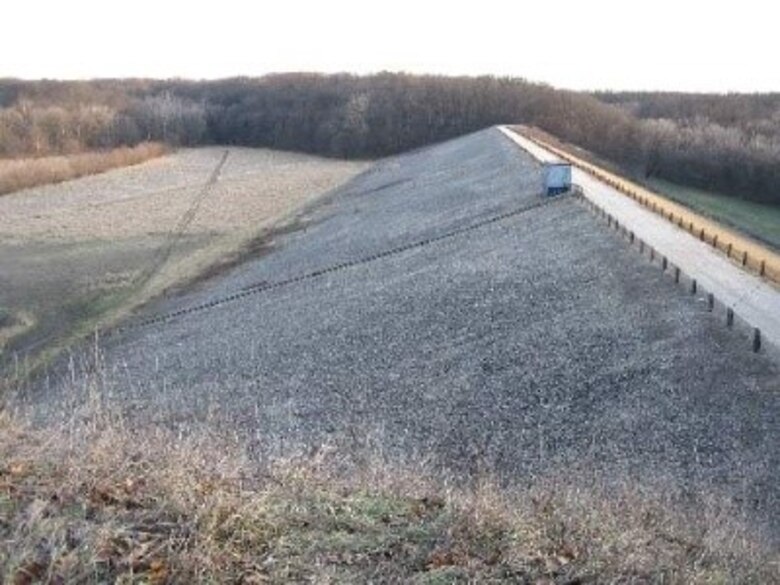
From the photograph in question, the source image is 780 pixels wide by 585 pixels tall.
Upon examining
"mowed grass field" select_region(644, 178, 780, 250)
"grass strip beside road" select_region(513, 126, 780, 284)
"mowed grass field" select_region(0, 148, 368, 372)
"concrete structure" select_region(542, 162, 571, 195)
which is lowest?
"mowed grass field" select_region(0, 148, 368, 372)

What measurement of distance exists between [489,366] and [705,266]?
8.31 m

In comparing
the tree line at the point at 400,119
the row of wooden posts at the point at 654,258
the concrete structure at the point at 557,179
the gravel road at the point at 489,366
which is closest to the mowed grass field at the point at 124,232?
the gravel road at the point at 489,366

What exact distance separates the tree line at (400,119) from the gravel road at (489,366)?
35896 mm

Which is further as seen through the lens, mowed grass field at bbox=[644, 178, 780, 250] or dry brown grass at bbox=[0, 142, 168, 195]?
dry brown grass at bbox=[0, 142, 168, 195]

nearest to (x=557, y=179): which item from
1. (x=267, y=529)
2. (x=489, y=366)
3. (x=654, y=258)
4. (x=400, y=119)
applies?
(x=654, y=258)

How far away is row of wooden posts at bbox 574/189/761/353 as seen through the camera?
19734 millimetres

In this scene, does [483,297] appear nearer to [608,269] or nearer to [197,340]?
[608,269]

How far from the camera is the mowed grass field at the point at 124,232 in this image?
36.6 metres

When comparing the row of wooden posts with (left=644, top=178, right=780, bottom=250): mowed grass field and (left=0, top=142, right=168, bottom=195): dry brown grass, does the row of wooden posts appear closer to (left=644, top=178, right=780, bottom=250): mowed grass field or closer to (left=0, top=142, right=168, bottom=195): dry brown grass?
(left=644, top=178, right=780, bottom=250): mowed grass field

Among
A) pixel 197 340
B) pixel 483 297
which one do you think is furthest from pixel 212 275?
pixel 483 297

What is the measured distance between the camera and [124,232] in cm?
5422

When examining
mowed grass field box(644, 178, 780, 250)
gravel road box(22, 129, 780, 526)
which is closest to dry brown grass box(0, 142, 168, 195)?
gravel road box(22, 129, 780, 526)

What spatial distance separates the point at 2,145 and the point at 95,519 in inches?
3677

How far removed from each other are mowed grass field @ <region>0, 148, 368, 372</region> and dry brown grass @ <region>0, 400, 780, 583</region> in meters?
14.7
